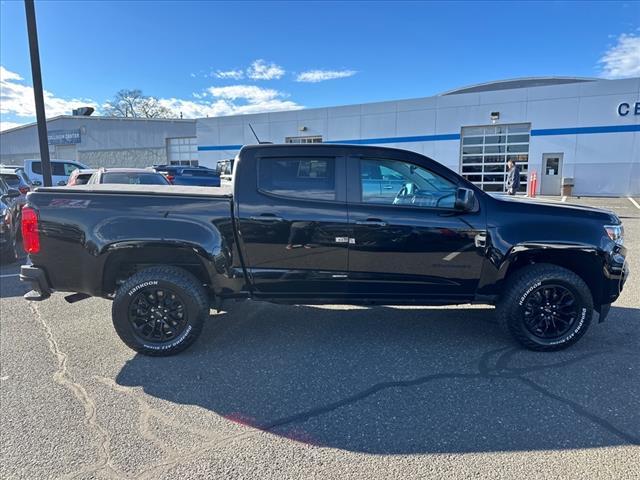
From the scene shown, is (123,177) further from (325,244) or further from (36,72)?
(325,244)

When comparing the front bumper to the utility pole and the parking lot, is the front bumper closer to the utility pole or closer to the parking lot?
the parking lot

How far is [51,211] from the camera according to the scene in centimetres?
370

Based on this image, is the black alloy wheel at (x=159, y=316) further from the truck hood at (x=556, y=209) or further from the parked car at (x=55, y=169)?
the parked car at (x=55, y=169)

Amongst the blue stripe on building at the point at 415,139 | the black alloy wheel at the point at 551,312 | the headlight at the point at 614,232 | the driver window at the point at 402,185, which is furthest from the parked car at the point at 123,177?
the blue stripe on building at the point at 415,139

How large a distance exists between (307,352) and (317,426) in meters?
1.11

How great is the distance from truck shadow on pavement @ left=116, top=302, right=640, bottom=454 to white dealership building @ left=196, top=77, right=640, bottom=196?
15.7m

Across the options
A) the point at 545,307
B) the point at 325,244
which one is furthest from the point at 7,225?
the point at 545,307

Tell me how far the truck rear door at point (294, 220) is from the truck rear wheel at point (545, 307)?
1574 mm

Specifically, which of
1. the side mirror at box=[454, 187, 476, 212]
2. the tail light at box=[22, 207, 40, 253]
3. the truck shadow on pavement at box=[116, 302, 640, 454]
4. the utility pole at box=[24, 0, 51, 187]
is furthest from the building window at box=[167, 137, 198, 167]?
the side mirror at box=[454, 187, 476, 212]

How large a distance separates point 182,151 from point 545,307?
36.1 metres

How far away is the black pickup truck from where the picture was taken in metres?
3.70

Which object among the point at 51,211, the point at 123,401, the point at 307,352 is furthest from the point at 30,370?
the point at 307,352

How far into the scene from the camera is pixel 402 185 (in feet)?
12.5

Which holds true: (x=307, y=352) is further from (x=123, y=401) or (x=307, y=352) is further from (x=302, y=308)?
(x=123, y=401)
